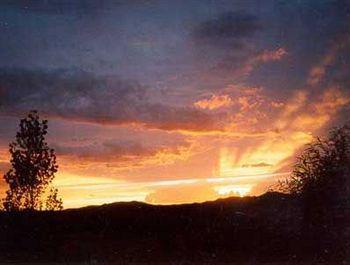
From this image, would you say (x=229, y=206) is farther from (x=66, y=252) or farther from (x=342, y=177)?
(x=66, y=252)

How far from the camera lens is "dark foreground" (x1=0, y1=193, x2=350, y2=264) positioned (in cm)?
2733

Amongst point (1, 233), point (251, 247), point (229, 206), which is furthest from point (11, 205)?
point (251, 247)

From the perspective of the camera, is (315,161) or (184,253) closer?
(184,253)

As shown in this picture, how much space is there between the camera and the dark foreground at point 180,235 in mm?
27328

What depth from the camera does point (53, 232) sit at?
99.7 ft

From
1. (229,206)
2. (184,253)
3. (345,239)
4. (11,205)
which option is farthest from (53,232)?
(11,205)

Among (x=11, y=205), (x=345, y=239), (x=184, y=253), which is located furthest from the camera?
(x=11, y=205)

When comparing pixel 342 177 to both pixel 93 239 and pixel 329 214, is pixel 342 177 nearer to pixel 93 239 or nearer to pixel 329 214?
pixel 329 214

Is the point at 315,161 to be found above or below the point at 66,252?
above

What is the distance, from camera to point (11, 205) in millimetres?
50500

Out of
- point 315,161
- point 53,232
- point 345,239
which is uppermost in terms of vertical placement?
point 315,161

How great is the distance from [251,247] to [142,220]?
6.17 meters

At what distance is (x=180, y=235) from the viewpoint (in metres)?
29.4

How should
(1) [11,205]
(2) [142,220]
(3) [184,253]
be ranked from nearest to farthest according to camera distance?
(3) [184,253], (2) [142,220], (1) [11,205]
